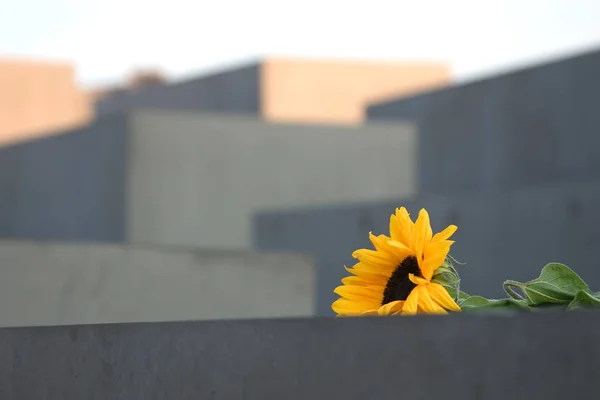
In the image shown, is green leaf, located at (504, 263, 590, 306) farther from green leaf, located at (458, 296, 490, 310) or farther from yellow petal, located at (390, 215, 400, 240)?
yellow petal, located at (390, 215, 400, 240)

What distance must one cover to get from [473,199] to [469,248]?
12.5 inches

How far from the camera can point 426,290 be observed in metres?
1.48

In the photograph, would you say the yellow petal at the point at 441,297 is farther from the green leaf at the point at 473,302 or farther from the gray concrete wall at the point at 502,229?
the gray concrete wall at the point at 502,229

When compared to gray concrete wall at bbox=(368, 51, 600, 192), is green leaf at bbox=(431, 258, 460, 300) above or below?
below

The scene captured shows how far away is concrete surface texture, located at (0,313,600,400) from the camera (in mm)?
1021

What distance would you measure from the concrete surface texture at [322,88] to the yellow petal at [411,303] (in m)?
17.6

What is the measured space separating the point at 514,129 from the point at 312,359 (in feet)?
32.5

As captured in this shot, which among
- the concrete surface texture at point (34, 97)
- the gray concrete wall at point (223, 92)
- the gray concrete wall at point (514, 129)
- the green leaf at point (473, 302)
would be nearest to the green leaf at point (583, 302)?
the green leaf at point (473, 302)

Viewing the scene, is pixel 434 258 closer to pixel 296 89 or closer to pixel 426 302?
pixel 426 302

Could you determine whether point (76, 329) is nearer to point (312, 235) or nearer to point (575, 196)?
point (575, 196)

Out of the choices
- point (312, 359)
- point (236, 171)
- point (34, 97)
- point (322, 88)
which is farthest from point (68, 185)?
point (312, 359)

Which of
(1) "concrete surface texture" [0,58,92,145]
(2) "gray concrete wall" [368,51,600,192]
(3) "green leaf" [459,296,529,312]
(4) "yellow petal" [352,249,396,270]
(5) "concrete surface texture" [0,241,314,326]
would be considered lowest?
(5) "concrete surface texture" [0,241,314,326]

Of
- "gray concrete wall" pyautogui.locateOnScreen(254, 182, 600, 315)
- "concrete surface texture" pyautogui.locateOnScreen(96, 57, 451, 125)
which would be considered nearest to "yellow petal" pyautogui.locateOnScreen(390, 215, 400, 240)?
"gray concrete wall" pyautogui.locateOnScreen(254, 182, 600, 315)

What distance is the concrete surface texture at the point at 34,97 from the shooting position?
762 inches
